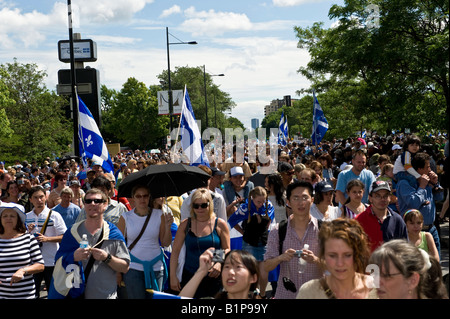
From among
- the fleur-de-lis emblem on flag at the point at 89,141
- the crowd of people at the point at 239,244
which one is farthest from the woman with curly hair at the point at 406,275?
the fleur-de-lis emblem on flag at the point at 89,141

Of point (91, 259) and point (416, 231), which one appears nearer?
point (91, 259)

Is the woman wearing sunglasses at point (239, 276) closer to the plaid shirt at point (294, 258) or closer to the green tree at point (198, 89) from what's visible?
the plaid shirt at point (294, 258)

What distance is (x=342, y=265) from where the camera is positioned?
3.67 meters

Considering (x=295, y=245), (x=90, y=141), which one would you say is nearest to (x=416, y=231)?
(x=295, y=245)

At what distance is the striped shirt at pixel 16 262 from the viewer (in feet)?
19.0

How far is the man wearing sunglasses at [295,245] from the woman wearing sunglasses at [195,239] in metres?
0.77

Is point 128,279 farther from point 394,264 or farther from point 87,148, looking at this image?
point 87,148

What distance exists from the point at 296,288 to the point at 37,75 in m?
36.0

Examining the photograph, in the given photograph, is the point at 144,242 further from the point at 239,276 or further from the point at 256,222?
the point at 239,276

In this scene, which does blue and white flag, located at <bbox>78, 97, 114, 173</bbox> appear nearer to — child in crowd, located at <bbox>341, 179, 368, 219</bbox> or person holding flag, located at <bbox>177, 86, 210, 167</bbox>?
person holding flag, located at <bbox>177, 86, 210, 167</bbox>

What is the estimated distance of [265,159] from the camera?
11.1m

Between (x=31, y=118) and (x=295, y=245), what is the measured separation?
32558mm

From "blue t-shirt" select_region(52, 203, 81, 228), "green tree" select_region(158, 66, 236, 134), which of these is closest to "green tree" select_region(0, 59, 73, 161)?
"blue t-shirt" select_region(52, 203, 81, 228)

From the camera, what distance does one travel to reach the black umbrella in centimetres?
676
